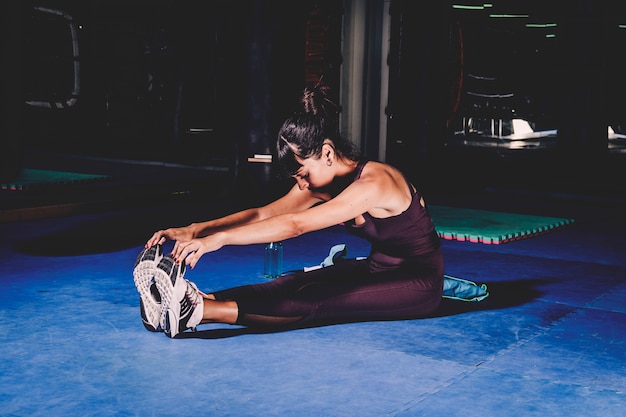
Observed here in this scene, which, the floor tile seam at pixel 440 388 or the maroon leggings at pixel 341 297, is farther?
the maroon leggings at pixel 341 297

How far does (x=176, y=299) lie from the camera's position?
3.42 m

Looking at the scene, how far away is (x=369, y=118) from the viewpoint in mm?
8789

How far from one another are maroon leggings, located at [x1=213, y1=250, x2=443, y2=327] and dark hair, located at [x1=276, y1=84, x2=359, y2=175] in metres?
0.58

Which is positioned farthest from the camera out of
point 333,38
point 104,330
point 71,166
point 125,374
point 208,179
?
point 71,166

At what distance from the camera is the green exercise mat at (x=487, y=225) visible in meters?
6.56

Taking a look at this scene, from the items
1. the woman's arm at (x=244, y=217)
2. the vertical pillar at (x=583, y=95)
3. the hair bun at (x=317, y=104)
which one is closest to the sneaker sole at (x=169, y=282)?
the woman's arm at (x=244, y=217)

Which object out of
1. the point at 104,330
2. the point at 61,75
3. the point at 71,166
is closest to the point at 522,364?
the point at 104,330

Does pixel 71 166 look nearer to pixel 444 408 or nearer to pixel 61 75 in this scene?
pixel 61 75

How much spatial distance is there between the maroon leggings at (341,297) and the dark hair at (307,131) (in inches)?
22.9

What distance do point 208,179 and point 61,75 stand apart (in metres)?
5.94

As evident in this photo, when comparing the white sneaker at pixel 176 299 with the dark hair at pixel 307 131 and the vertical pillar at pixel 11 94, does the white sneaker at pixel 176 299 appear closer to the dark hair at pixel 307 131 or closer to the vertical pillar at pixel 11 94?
the dark hair at pixel 307 131

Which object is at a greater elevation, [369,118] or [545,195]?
[369,118]

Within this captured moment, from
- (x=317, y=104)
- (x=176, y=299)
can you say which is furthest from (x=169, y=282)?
(x=317, y=104)

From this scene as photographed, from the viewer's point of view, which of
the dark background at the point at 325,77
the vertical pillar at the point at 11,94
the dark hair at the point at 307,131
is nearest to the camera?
the dark hair at the point at 307,131
